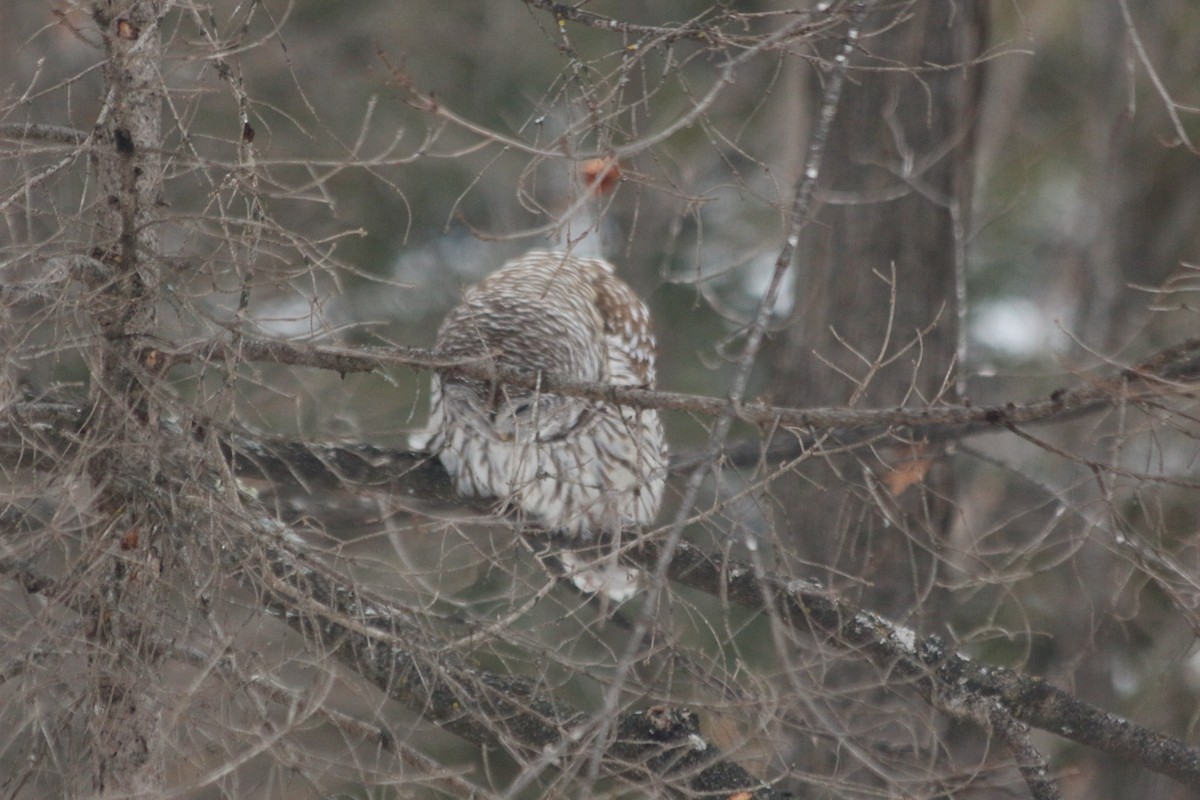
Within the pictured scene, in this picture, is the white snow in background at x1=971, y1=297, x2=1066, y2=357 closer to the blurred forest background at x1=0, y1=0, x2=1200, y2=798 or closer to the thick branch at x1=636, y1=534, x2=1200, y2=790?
the blurred forest background at x1=0, y1=0, x2=1200, y2=798

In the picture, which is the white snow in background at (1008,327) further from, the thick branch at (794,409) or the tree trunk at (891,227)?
the thick branch at (794,409)

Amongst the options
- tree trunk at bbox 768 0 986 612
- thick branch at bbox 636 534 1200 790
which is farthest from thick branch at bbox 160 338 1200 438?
tree trunk at bbox 768 0 986 612

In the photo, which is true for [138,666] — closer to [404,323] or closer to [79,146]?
[79,146]

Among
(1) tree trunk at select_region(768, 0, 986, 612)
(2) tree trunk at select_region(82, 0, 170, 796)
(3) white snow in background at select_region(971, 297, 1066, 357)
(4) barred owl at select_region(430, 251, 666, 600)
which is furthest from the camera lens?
(3) white snow in background at select_region(971, 297, 1066, 357)

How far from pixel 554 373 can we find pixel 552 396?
23cm

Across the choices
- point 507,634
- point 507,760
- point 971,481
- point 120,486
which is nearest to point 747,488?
point 507,634

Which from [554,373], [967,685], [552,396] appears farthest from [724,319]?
[967,685]

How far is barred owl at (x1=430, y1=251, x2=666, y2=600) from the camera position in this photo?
4.11 m

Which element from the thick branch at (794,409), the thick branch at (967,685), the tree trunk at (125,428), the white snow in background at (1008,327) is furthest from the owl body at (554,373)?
the white snow in background at (1008,327)

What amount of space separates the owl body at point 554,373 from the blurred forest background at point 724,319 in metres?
Answer: 0.25

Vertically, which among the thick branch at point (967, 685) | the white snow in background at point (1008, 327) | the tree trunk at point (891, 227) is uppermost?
the tree trunk at point (891, 227)

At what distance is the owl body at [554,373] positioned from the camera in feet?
13.7

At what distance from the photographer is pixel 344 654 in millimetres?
3609

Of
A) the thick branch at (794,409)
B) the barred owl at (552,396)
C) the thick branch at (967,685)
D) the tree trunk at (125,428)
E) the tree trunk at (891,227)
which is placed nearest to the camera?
the thick branch at (794,409)
